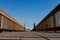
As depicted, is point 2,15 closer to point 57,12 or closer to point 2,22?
point 2,22

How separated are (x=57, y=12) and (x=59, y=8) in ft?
1.37

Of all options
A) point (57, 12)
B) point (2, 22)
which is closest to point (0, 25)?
point (2, 22)

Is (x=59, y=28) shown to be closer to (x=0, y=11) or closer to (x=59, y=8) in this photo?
(x=59, y=8)

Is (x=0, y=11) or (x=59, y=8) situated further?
(x=0, y=11)

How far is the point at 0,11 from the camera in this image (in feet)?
38.0

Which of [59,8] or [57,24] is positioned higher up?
[59,8]

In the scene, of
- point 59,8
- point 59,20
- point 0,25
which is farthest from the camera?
point 0,25

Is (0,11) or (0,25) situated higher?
(0,11)

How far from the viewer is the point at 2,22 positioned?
37.7 feet

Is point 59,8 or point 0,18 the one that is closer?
point 59,8

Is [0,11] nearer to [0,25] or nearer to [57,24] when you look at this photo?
[0,25]

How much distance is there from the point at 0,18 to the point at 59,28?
241 inches

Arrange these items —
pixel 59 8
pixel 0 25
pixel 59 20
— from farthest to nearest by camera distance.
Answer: pixel 0 25
pixel 59 8
pixel 59 20

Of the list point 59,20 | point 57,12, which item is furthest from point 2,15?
point 59,20
